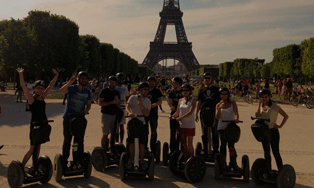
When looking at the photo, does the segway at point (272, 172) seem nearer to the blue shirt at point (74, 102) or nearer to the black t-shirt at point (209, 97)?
the black t-shirt at point (209, 97)

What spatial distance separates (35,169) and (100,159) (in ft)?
4.13

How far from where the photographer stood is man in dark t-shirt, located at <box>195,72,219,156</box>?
5996mm

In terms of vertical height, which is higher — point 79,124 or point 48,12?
point 48,12

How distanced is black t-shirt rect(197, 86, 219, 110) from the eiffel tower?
8431 centimetres

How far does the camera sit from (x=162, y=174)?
5.75 metres

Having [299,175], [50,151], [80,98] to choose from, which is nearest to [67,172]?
[80,98]

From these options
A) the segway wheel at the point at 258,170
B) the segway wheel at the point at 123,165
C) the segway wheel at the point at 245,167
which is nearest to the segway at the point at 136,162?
the segway wheel at the point at 123,165

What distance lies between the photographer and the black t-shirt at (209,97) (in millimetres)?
6176

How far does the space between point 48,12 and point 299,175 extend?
112ft

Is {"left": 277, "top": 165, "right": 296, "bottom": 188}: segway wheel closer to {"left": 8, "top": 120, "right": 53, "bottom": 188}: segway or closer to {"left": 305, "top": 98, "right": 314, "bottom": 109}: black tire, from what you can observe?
{"left": 8, "top": 120, "right": 53, "bottom": 188}: segway

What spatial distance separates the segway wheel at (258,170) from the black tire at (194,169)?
2.64ft

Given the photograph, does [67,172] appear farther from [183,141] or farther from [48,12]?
[48,12]

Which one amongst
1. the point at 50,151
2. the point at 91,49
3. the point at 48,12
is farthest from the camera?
the point at 91,49

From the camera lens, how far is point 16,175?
4758 millimetres
